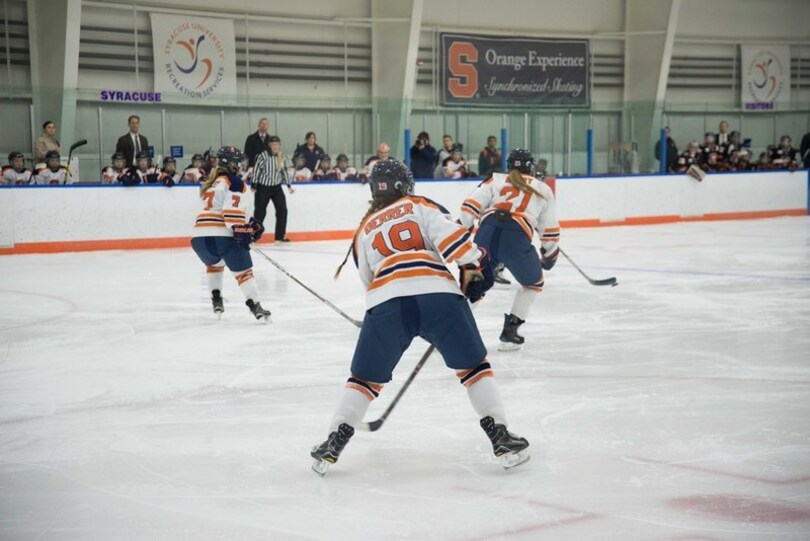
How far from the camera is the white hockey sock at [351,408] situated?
344 centimetres

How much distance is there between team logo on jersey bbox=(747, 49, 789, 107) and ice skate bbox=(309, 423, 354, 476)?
1863 cm

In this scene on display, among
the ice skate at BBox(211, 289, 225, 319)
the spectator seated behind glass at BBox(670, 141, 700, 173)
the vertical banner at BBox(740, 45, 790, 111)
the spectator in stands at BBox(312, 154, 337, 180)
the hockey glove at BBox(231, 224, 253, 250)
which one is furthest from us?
the vertical banner at BBox(740, 45, 790, 111)

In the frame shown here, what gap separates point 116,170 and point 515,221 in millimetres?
7102

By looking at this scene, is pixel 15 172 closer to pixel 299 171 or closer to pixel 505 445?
pixel 299 171

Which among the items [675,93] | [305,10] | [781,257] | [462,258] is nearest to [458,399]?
[462,258]

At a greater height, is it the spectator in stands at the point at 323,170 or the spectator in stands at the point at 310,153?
the spectator in stands at the point at 310,153

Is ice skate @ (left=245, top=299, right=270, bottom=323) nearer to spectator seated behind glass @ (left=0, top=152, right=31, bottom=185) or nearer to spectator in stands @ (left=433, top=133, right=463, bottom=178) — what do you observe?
spectator seated behind glass @ (left=0, top=152, right=31, bottom=185)

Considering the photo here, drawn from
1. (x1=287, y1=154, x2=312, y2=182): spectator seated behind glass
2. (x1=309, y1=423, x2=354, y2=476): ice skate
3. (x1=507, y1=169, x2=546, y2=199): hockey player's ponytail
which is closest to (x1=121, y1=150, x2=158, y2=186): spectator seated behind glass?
(x1=287, y1=154, x2=312, y2=182): spectator seated behind glass

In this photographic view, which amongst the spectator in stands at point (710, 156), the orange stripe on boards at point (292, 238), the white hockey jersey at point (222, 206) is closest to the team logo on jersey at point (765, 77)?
the orange stripe on boards at point (292, 238)

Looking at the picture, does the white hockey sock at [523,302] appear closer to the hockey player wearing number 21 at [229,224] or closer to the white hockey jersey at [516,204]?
the white hockey jersey at [516,204]

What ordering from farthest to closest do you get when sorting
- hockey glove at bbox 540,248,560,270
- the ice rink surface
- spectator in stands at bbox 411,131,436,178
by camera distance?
1. spectator in stands at bbox 411,131,436,178
2. hockey glove at bbox 540,248,560,270
3. the ice rink surface

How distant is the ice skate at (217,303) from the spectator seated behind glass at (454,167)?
7.56m

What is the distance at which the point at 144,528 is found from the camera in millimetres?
2902

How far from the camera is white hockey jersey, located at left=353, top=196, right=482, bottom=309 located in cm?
339
